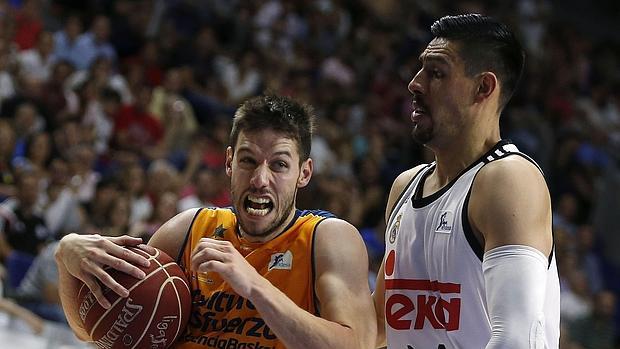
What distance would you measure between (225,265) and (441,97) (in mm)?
881

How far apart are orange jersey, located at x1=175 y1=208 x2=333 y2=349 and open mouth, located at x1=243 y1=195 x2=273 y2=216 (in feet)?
0.48

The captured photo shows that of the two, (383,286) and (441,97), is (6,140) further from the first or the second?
(441,97)

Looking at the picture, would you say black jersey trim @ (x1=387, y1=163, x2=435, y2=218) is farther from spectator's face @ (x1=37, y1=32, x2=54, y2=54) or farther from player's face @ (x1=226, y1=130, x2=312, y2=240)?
spectator's face @ (x1=37, y1=32, x2=54, y2=54)

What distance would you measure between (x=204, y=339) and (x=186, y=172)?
5.92 meters

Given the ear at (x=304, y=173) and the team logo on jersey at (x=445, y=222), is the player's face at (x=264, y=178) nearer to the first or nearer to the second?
the ear at (x=304, y=173)

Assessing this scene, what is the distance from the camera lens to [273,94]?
3697 millimetres

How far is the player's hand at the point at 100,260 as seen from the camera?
3289 mm

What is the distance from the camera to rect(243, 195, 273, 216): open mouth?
11.3ft

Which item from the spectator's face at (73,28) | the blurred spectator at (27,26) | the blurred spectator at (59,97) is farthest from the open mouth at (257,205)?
the spectator's face at (73,28)

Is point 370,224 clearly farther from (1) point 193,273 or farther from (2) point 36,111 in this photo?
(1) point 193,273

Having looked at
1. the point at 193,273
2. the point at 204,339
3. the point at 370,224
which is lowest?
the point at 204,339

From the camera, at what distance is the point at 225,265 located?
3.00 m

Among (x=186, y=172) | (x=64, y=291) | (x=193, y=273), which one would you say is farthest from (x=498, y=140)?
(x=186, y=172)

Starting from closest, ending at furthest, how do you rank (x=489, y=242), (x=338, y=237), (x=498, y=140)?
(x=489, y=242)
(x=498, y=140)
(x=338, y=237)
